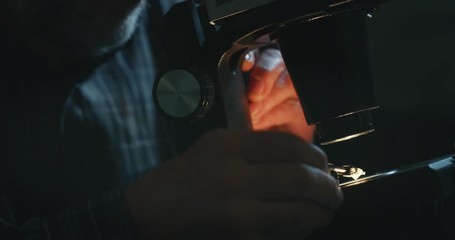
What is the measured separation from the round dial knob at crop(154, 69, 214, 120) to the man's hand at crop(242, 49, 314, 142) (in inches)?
9.8

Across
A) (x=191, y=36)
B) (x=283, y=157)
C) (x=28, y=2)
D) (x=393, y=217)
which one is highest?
(x=28, y=2)

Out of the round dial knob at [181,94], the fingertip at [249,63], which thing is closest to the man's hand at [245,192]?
the round dial knob at [181,94]

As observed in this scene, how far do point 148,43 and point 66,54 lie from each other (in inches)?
8.7

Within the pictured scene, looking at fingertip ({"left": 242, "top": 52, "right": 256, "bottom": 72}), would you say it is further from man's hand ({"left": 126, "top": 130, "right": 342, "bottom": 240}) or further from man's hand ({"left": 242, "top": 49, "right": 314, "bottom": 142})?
man's hand ({"left": 126, "top": 130, "right": 342, "bottom": 240})

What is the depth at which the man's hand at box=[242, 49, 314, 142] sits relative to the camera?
0.82m

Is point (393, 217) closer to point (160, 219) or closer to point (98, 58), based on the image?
point (160, 219)

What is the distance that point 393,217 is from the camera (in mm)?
552

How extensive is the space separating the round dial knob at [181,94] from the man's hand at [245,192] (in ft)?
0.22

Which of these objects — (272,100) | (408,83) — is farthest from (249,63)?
(408,83)

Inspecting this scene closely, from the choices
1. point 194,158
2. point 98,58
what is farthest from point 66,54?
point 194,158

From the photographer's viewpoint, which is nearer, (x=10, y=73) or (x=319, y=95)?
(x=319, y=95)

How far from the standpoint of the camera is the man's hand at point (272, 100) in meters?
0.82

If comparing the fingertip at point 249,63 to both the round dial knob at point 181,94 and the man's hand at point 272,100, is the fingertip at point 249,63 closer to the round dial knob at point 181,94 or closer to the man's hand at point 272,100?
the man's hand at point 272,100

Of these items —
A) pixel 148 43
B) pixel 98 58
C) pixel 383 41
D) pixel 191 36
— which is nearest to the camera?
pixel 191 36
